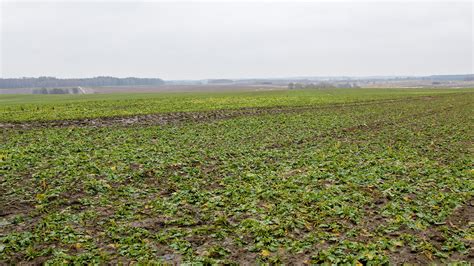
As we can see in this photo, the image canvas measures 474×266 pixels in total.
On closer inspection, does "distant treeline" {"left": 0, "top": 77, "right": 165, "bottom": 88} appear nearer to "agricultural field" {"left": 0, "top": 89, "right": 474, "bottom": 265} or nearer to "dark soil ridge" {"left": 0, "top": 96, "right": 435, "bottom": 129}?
"dark soil ridge" {"left": 0, "top": 96, "right": 435, "bottom": 129}

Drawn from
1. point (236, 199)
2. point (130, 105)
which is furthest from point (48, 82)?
point (236, 199)

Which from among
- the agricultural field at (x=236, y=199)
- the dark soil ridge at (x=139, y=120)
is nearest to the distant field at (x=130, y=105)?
the dark soil ridge at (x=139, y=120)

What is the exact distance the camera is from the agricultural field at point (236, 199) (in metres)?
7.79

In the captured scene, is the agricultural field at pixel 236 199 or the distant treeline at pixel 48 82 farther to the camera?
the distant treeline at pixel 48 82

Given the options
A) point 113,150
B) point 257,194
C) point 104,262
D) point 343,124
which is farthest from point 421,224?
point 343,124

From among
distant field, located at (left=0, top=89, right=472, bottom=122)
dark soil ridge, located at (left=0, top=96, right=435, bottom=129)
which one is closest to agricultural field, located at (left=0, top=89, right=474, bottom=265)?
dark soil ridge, located at (left=0, top=96, right=435, bottom=129)

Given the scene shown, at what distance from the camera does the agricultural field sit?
7.79 metres

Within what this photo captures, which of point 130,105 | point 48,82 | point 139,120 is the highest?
point 48,82

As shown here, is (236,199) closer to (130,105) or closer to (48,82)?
(130,105)

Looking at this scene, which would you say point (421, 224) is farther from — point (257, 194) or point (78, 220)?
point (78, 220)

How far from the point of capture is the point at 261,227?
8.74 meters

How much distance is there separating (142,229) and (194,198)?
2.41 m

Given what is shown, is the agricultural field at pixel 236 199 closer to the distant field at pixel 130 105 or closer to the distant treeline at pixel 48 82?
the distant field at pixel 130 105

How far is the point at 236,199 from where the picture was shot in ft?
35.3
